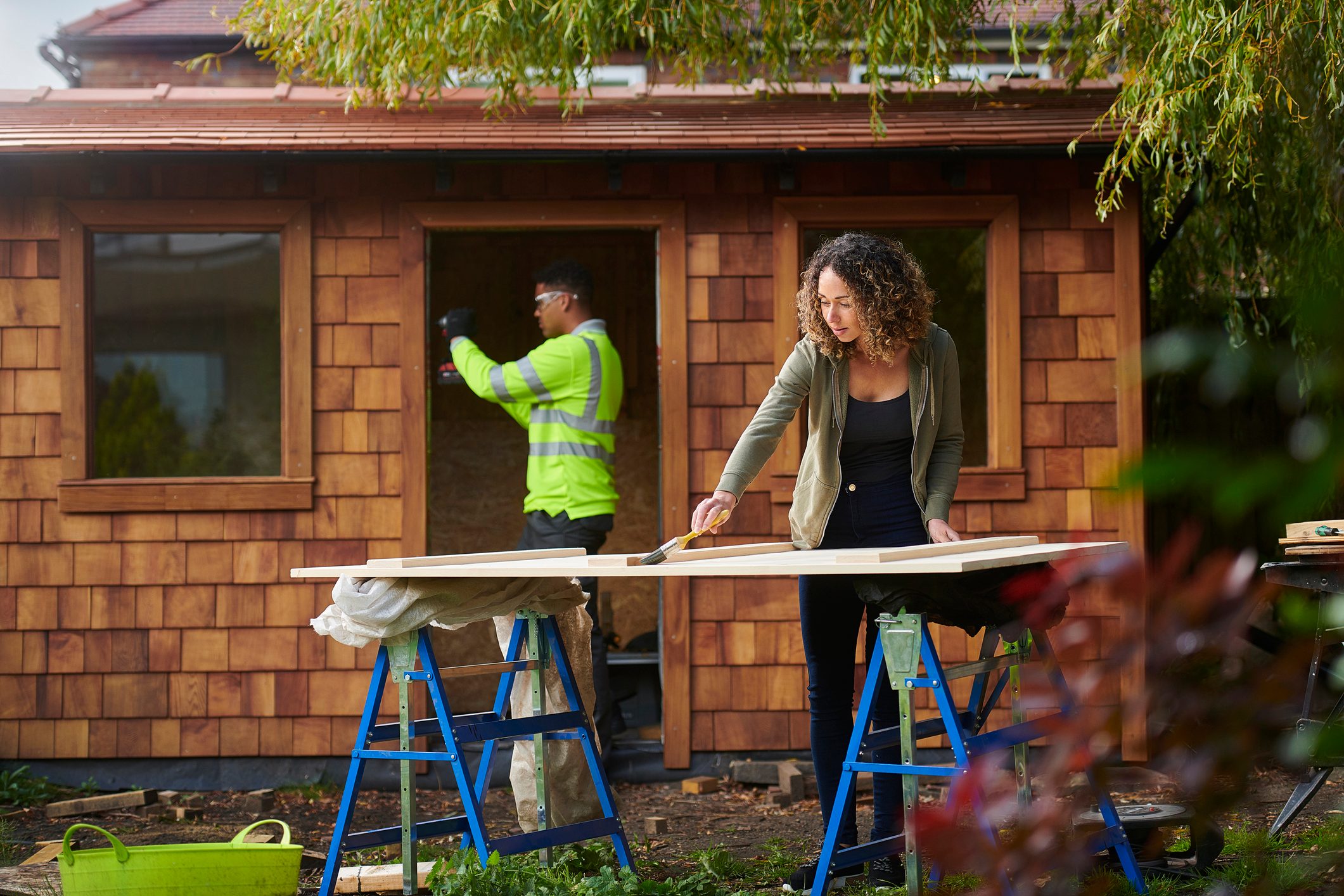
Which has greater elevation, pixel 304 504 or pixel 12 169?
pixel 12 169

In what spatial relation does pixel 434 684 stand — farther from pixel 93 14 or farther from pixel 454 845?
pixel 93 14

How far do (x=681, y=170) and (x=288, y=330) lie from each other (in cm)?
182

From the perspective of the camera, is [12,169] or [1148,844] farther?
[12,169]

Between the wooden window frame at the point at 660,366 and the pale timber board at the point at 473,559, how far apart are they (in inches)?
63.5

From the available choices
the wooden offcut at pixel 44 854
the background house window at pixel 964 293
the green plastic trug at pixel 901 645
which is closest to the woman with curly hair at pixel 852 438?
the green plastic trug at pixel 901 645

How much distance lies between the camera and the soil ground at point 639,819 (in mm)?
4215

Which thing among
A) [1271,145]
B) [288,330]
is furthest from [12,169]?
[1271,145]

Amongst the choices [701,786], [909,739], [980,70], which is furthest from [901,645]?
[980,70]

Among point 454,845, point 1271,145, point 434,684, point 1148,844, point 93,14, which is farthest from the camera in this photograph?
point 93,14

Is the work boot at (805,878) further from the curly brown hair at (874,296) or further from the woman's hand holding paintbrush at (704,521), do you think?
the curly brown hair at (874,296)

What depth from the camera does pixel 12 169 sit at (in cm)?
537

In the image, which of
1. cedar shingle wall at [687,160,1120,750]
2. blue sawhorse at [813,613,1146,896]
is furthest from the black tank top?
cedar shingle wall at [687,160,1120,750]

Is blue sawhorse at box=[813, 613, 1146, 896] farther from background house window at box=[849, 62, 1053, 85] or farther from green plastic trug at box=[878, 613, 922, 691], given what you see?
background house window at box=[849, 62, 1053, 85]

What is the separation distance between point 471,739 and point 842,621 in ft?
3.46
